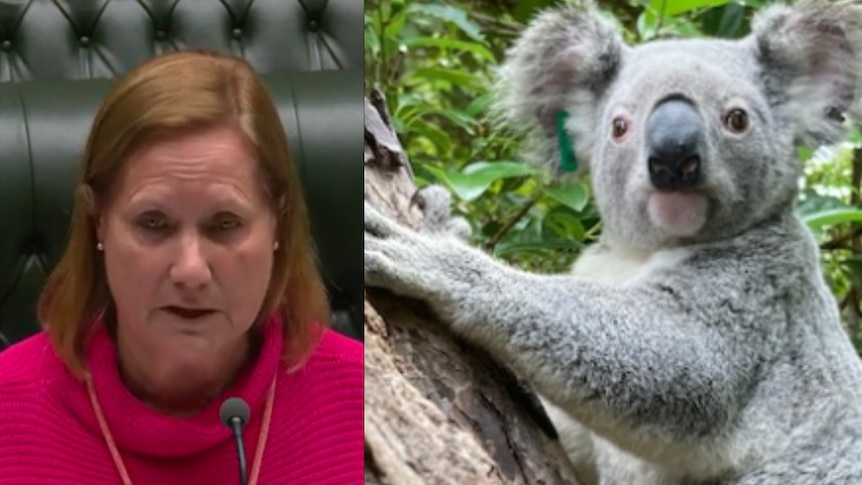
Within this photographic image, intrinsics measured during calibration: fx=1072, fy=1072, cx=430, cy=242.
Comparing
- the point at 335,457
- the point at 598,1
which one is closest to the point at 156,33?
the point at 335,457

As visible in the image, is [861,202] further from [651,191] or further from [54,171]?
[54,171]

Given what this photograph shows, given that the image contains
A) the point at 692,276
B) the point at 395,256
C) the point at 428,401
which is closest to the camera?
the point at 428,401

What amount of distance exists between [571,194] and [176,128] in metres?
1.03

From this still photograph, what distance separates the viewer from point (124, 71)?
2.56ft

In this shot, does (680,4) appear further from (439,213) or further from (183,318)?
(183,318)

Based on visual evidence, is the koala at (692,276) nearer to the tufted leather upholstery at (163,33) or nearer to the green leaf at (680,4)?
the green leaf at (680,4)

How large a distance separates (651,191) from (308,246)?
31.0 inches

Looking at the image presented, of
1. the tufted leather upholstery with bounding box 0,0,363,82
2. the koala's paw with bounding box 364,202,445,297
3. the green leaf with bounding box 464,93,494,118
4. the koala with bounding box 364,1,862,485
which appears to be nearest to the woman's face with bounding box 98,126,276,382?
the tufted leather upholstery with bounding box 0,0,363,82

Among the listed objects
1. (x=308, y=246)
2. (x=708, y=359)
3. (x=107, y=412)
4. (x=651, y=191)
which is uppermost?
(x=308, y=246)

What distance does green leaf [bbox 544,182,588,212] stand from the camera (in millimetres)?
1556

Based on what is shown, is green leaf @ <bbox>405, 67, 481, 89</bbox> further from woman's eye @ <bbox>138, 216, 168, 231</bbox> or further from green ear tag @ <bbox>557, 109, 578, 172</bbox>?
woman's eye @ <bbox>138, 216, 168, 231</bbox>

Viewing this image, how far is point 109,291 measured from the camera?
2.22 ft

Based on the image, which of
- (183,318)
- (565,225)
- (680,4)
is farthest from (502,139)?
(183,318)

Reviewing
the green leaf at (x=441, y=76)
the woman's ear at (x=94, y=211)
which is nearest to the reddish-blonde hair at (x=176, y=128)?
the woman's ear at (x=94, y=211)
